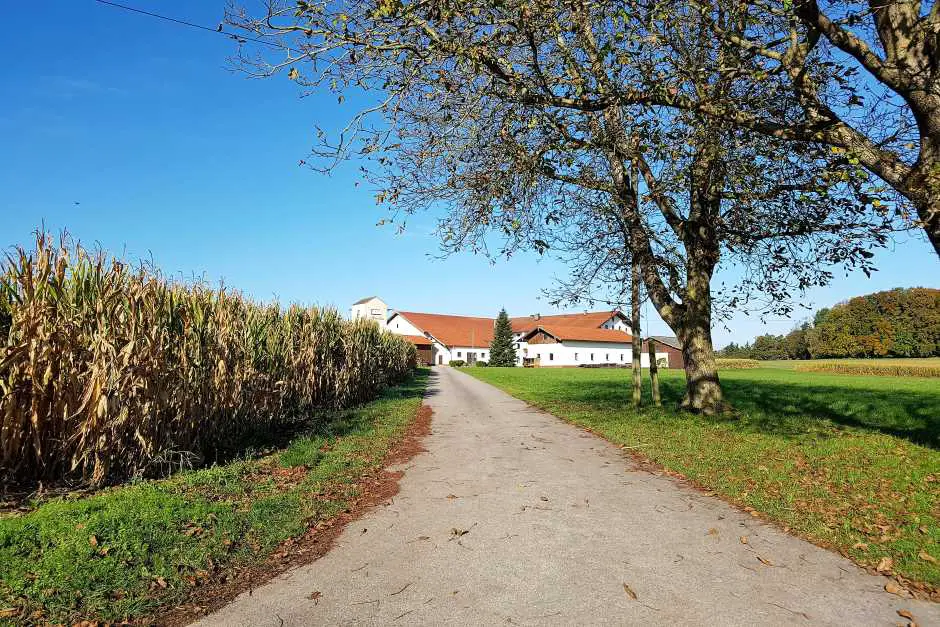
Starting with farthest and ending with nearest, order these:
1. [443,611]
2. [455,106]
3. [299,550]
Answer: [455,106], [299,550], [443,611]

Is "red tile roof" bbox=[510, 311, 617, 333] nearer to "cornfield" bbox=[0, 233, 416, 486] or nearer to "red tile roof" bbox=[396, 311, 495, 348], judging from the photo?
"red tile roof" bbox=[396, 311, 495, 348]

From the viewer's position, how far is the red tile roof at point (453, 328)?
79.9 m

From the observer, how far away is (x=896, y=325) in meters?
74.1

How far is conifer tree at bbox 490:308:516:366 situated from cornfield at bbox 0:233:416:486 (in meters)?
62.8

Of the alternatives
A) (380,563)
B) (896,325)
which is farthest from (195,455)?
(896,325)

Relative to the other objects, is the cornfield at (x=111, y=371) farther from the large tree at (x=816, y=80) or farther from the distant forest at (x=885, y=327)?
the distant forest at (x=885, y=327)

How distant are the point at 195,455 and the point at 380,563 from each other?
3.96 metres

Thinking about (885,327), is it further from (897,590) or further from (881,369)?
(897,590)

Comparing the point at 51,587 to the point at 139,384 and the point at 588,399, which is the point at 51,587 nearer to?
the point at 139,384

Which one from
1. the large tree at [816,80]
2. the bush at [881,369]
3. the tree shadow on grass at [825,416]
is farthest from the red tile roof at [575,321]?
the large tree at [816,80]

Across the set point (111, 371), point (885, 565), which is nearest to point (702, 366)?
point (885, 565)

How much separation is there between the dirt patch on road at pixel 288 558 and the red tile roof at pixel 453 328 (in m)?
71.4

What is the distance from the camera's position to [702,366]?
42.8 ft

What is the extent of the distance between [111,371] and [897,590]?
24.5 feet
